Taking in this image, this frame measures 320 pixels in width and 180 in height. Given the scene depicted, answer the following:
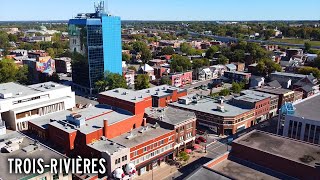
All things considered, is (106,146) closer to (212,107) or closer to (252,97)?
(212,107)

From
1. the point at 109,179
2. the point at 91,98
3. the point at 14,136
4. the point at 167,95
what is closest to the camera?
the point at 109,179

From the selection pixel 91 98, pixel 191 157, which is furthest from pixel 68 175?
pixel 91 98

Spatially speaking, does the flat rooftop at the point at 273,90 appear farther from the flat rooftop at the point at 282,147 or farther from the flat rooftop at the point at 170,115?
the flat rooftop at the point at 282,147

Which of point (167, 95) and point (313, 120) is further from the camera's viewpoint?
point (167, 95)

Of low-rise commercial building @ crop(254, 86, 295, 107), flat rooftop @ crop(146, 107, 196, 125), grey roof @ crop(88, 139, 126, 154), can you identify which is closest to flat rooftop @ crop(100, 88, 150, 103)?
flat rooftop @ crop(146, 107, 196, 125)

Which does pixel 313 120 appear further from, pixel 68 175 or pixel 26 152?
pixel 26 152
